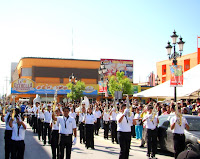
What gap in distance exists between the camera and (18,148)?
27.9 ft

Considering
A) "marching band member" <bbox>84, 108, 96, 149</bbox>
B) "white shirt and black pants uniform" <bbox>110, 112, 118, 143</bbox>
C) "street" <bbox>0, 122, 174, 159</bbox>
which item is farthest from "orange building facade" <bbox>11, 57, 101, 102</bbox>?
"street" <bbox>0, 122, 174, 159</bbox>

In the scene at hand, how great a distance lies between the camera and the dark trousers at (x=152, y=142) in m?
11.1

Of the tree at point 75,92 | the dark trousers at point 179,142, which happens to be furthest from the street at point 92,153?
the tree at point 75,92

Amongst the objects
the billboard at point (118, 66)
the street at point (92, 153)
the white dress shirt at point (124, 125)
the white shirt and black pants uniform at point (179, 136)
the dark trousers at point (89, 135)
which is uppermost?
the billboard at point (118, 66)

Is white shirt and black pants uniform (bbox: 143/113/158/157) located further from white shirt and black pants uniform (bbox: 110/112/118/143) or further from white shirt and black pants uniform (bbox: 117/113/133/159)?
white shirt and black pants uniform (bbox: 110/112/118/143)

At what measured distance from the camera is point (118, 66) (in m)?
64.9

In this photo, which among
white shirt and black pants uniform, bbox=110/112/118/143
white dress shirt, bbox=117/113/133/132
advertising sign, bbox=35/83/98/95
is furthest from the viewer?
advertising sign, bbox=35/83/98/95

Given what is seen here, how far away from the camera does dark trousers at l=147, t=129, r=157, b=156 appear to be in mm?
11062

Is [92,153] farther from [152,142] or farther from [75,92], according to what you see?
[75,92]

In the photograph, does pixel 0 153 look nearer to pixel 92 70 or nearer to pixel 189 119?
pixel 189 119

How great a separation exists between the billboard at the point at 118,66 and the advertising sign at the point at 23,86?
15517 mm

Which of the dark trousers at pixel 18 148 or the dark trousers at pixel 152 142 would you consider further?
the dark trousers at pixel 152 142

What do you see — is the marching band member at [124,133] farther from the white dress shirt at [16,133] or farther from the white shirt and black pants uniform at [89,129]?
the white shirt and black pants uniform at [89,129]

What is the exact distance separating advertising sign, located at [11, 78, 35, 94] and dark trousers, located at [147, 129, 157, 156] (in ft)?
163
